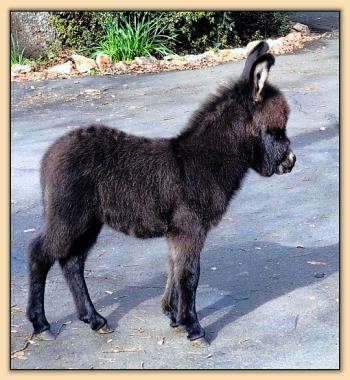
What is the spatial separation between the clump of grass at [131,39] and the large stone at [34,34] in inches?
44.0

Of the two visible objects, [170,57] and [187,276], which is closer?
[187,276]

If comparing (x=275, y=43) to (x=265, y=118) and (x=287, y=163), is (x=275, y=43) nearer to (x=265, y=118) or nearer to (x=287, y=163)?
(x=287, y=163)

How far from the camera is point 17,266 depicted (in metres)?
7.43

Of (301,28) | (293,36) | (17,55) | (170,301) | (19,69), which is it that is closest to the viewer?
(170,301)

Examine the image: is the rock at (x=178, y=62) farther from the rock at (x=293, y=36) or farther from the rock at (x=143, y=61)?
the rock at (x=293, y=36)

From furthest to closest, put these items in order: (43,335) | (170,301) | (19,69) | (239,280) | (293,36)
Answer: (293,36), (19,69), (239,280), (170,301), (43,335)

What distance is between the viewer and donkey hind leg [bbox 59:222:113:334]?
612 centimetres

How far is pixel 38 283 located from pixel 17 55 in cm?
1072

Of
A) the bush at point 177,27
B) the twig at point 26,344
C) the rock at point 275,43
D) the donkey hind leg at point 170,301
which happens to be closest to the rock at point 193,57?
the bush at point 177,27

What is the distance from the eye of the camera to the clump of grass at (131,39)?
608 inches

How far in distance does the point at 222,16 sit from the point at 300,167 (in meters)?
6.81

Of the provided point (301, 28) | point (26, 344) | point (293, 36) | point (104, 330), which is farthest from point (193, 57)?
point (26, 344)

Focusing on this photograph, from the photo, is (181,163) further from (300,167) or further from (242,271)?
(300,167)

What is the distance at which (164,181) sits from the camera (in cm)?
595
